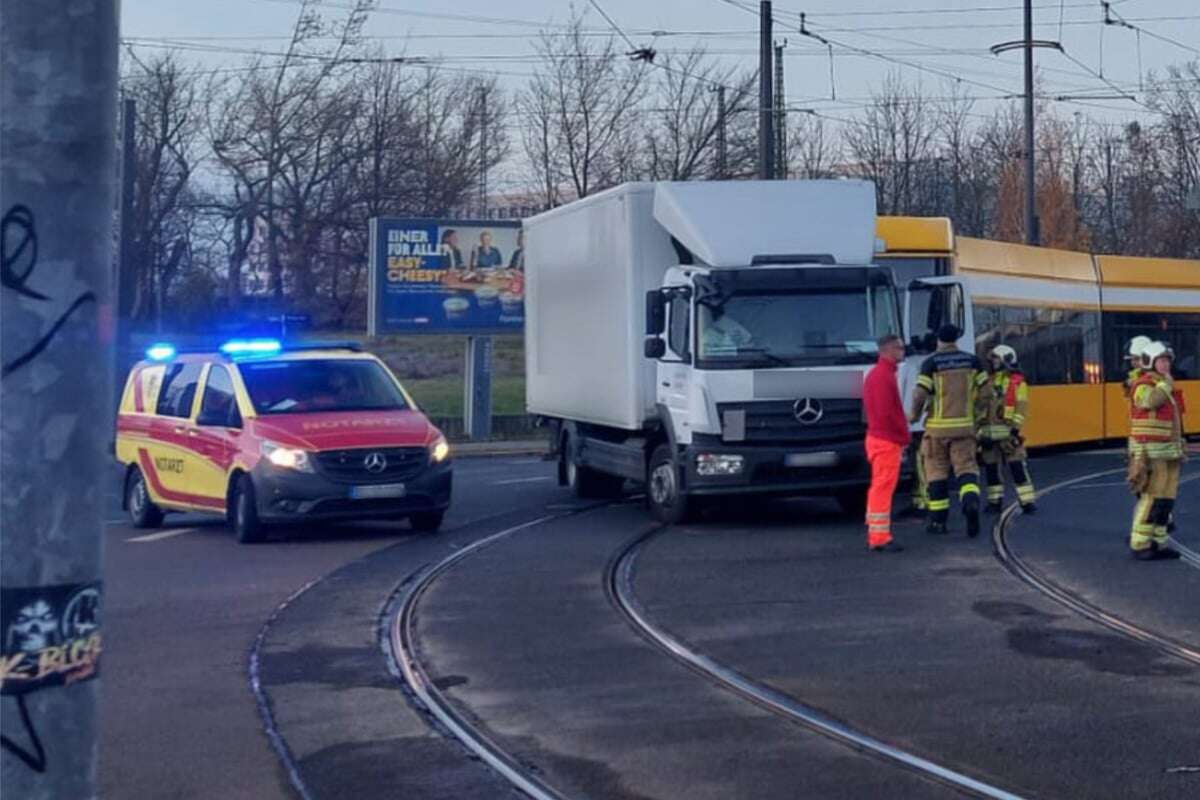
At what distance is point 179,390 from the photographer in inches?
759

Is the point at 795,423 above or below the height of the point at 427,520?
above

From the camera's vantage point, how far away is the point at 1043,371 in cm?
2761

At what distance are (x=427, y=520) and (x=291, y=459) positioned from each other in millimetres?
1705

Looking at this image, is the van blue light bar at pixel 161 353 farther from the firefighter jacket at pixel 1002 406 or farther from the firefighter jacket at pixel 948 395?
the firefighter jacket at pixel 1002 406

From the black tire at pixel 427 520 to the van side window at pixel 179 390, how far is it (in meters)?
2.59

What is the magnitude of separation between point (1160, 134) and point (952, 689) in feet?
173

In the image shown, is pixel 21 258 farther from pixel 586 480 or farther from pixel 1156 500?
pixel 586 480

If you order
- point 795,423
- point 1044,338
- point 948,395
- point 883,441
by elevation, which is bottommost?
point 883,441

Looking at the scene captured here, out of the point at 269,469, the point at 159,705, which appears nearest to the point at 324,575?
the point at 269,469

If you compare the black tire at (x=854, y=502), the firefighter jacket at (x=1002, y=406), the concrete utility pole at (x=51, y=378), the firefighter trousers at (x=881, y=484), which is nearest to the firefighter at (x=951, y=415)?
the firefighter trousers at (x=881, y=484)

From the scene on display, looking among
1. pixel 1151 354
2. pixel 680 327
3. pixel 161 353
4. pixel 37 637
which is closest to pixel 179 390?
pixel 161 353

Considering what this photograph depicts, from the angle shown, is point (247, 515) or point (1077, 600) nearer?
point (1077, 600)

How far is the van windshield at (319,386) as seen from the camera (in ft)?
59.0

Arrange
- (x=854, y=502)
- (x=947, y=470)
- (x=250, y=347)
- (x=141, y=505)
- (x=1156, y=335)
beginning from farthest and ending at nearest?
(x=1156, y=335) → (x=141, y=505) → (x=854, y=502) → (x=250, y=347) → (x=947, y=470)
